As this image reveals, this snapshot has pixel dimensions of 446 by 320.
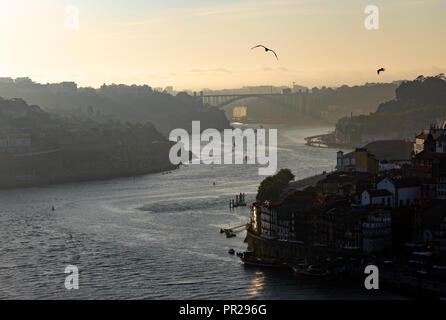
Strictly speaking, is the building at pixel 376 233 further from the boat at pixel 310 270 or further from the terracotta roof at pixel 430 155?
the terracotta roof at pixel 430 155

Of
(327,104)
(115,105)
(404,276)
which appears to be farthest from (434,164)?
(327,104)

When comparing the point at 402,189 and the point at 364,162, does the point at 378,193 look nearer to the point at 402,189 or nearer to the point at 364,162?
the point at 402,189

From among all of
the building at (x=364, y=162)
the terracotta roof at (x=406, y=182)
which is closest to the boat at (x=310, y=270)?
the terracotta roof at (x=406, y=182)

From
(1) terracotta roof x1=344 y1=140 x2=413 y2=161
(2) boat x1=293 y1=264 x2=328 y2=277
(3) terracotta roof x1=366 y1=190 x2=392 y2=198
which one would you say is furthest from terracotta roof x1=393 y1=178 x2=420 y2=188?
(1) terracotta roof x1=344 y1=140 x2=413 y2=161

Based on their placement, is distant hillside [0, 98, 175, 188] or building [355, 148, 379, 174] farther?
distant hillside [0, 98, 175, 188]

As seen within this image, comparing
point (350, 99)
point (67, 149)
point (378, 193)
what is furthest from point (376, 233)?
point (350, 99)

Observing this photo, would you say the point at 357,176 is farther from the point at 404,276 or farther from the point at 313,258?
the point at 404,276

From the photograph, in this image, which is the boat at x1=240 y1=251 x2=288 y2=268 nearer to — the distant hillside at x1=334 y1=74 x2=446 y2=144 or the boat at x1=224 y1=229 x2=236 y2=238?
the boat at x1=224 y1=229 x2=236 y2=238
